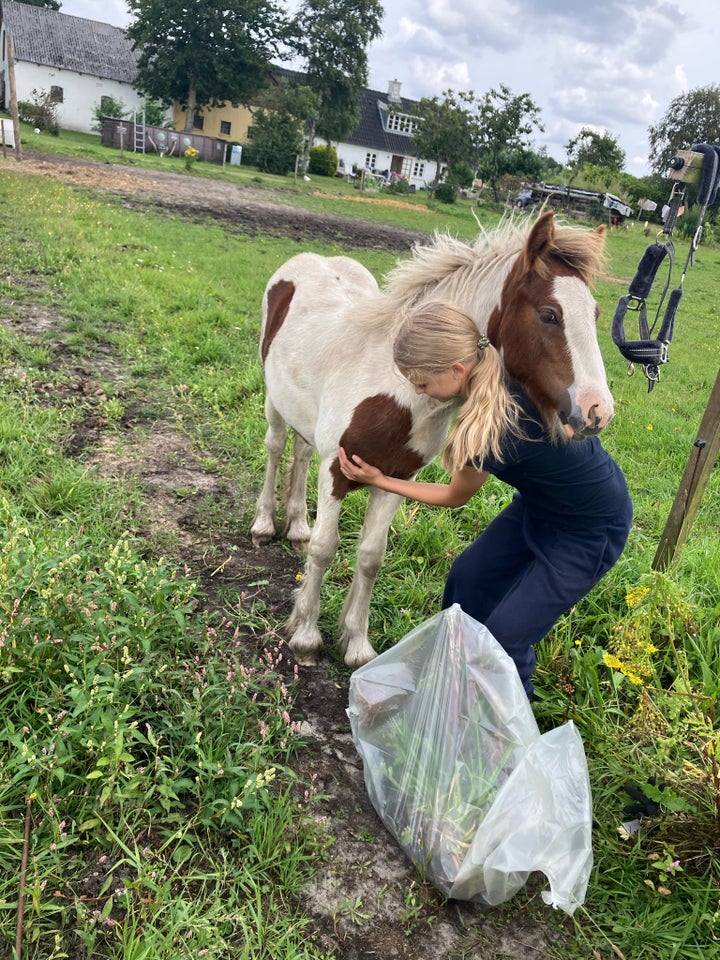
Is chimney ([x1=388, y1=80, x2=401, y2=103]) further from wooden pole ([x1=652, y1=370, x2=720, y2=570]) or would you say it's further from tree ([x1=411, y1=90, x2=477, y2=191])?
wooden pole ([x1=652, y1=370, x2=720, y2=570])

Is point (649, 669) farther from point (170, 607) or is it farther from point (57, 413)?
point (57, 413)

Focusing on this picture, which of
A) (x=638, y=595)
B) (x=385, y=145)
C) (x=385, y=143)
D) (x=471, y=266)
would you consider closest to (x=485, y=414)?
(x=471, y=266)

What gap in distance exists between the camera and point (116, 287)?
7.08 meters

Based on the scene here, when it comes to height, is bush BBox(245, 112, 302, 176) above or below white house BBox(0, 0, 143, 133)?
below

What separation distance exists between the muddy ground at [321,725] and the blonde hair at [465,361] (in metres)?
1.19

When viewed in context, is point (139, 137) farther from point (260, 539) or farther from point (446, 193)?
point (260, 539)

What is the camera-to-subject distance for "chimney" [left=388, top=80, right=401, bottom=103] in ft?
170

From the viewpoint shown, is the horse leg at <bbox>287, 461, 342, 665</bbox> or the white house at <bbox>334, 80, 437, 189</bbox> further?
the white house at <bbox>334, 80, 437, 189</bbox>

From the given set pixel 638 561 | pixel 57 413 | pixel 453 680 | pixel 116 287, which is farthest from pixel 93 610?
pixel 116 287

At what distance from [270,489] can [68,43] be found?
1822 inches

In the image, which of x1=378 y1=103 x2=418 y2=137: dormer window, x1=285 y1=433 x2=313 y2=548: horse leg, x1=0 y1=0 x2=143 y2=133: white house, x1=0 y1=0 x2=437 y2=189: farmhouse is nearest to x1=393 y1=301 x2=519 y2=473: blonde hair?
x1=285 y1=433 x2=313 y2=548: horse leg

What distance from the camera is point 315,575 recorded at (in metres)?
2.82

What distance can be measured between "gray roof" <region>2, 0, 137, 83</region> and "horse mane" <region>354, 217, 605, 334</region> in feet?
145

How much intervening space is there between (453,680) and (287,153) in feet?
115
